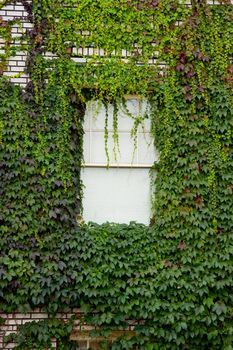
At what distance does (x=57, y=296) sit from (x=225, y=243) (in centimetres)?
237

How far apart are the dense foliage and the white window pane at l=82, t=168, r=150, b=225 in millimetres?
228

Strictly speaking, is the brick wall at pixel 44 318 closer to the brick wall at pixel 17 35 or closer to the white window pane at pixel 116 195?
the white window pane at pixel 116 195

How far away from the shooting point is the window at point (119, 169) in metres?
9.12

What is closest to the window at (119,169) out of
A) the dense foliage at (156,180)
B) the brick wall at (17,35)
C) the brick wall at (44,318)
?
the dense foliage at (156,180)

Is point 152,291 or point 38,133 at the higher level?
point 38,133

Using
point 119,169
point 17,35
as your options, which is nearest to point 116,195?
point 119,169

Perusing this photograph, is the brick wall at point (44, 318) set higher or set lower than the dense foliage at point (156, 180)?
lower

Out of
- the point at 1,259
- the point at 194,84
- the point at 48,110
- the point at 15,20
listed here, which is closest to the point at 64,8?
the point at 15,20

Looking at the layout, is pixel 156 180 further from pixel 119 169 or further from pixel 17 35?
pixel 17 35

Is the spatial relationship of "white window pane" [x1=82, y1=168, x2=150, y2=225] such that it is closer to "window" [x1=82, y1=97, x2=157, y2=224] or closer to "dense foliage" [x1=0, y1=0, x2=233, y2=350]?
"window" [x1=82, y1=97, x2=157, y2=224]

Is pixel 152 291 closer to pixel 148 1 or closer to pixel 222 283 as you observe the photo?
pixel 222 283

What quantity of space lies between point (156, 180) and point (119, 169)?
57 cm

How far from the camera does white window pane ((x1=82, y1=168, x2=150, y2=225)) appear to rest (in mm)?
9109

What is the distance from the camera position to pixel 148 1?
9289 millimetres
